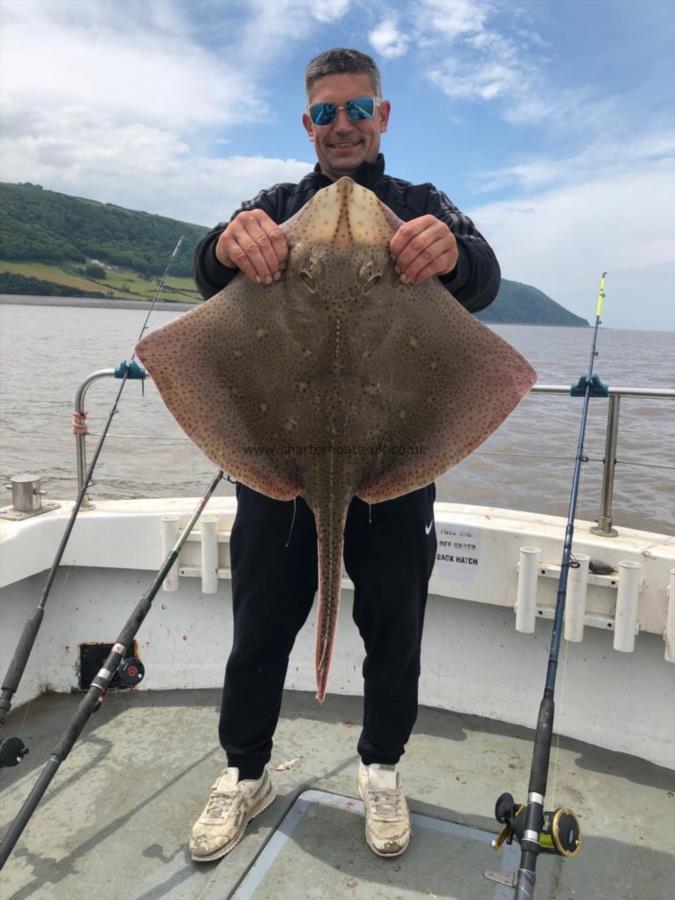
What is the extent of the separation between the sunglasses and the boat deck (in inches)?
113

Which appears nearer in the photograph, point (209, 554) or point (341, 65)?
point (341, 65)

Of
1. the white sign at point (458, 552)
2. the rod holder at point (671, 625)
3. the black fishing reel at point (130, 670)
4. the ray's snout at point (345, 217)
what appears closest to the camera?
the ray's snout at point (345, 217)

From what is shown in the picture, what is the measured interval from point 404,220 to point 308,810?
8.45ft

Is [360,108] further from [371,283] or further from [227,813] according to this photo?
[227,813]

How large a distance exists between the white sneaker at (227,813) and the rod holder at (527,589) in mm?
1499

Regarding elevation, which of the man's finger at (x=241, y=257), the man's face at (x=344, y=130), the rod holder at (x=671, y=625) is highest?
the man's face at (x=344, y=130)

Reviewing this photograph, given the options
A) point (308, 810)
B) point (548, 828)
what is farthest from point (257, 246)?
point (308, 810)

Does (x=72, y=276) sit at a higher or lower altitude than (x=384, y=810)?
higher

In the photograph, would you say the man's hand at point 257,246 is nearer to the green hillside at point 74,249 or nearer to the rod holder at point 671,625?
the rod holder at point 671,625

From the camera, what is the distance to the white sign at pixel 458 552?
3.57 metres

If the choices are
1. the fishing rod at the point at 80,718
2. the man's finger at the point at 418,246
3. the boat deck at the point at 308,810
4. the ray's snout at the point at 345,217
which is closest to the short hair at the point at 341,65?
the ray's snout at the point at 345,217

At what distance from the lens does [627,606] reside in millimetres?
3170

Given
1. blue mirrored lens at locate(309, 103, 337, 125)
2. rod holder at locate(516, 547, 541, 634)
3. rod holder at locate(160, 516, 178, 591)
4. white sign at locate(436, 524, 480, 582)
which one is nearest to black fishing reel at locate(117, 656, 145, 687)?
rod holder at locate(160, 516, 178, 591)

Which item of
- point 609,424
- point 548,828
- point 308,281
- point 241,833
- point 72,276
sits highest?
point 72,276
